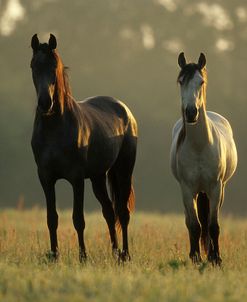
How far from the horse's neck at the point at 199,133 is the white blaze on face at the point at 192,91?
397mm

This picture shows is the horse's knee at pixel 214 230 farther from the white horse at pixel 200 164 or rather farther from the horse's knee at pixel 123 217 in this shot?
the horse's knee at pixel 123 217

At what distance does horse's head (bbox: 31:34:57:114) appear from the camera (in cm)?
805

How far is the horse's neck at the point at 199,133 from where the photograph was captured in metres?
8.62

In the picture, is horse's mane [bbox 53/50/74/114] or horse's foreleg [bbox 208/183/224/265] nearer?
horse's mane [bbox 53/50/74/114]

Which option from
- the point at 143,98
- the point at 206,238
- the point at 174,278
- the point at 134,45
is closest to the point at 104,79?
the point at 143,98

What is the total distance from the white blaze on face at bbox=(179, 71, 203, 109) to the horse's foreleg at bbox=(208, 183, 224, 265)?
46.7 inches

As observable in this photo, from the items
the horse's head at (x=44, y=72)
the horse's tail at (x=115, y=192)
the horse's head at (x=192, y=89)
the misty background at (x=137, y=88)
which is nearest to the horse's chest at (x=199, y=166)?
Result: the horse's head at (x=192, y=89)

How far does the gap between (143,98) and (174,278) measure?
3360 centimetres

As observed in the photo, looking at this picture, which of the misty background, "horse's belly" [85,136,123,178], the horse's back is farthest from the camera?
the misty background

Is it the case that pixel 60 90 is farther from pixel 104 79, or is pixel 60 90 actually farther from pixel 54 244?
pixel 104 79

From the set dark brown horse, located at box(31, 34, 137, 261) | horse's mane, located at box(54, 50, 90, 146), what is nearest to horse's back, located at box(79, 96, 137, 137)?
dark brown horse, located at box(31, 34, 137, 261)

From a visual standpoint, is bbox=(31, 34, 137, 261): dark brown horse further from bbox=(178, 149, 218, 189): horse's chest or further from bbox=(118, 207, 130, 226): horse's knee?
bbox=(178, 149, 218, 189): horse's chest

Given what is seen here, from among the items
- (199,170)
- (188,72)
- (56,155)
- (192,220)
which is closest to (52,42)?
(56,155)

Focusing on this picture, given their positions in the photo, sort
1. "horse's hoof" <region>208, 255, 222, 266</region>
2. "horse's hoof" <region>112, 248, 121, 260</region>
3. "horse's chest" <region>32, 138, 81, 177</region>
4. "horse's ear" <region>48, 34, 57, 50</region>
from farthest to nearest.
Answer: "horse's hoof" <region>112, 248, 121, 260</region>
"horse's hoof" <region>208, 255, 222, 266</region>
"horse's chest" <region>32, 138, 81, 177</region>
"horse's ear" <region>48, 34, 57, 50</region>
